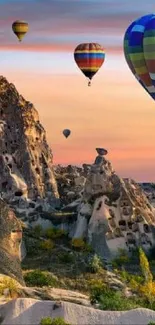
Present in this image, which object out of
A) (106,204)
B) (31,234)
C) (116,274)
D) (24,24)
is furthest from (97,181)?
(24,24)

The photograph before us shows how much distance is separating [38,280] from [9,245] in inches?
158

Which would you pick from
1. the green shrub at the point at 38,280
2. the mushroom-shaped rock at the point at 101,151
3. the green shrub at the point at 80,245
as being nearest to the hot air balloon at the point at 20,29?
the mushroom-shaped rock at the point at 101,151

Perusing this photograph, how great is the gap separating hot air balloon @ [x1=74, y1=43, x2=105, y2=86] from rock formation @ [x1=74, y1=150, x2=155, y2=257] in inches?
368

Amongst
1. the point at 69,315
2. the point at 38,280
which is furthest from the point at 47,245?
the point at 69,315

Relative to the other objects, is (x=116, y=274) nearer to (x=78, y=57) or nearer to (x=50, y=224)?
(x=50, y=224)

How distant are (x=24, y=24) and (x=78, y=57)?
42.1 ft

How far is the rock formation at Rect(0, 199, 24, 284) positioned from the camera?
54.4 meters

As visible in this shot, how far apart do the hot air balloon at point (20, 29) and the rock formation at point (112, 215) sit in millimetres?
20562

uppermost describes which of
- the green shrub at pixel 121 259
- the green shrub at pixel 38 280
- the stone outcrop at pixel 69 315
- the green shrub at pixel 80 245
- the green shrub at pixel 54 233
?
the stone outcrop at pixel 69 315

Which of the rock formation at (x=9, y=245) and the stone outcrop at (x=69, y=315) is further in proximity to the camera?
the rock formation at (x=9, y=245)

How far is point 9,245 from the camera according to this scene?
5703 centimetres

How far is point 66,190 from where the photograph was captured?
106m

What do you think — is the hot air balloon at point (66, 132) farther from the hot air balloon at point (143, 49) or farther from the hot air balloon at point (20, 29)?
the hot air balloon at point (143, 49)

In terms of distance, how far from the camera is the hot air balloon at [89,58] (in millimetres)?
86500
